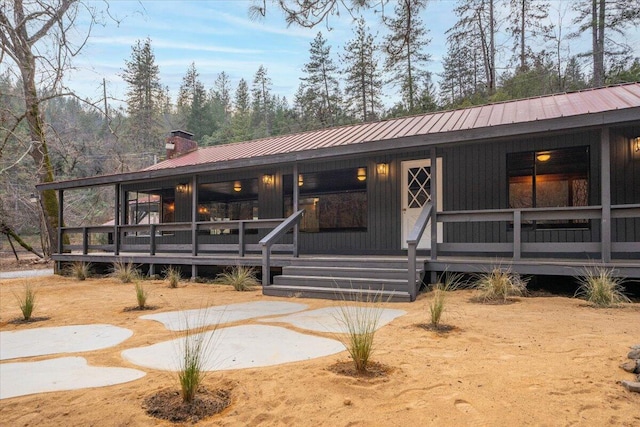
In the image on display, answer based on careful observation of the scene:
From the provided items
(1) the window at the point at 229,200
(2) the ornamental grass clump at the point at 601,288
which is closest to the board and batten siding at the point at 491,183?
(2) the ornamental grass clump at the point at 601,288

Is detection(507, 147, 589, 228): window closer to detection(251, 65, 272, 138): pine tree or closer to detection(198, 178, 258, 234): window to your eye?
detection(198, 178, 258, 234): window

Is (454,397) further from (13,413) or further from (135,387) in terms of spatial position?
(13,413)

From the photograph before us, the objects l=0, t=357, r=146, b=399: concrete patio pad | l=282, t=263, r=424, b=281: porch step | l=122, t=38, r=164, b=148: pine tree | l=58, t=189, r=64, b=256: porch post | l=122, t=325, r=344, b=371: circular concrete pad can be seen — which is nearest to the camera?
l=0, t=357, r=146, b=399: concrete patio pad

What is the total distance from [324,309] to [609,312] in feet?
10.8

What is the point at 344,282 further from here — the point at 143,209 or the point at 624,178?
the point at 143,209

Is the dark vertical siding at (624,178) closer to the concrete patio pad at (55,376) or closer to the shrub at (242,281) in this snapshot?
the shrub at (242,281)

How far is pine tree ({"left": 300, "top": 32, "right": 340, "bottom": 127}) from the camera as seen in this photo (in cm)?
2910

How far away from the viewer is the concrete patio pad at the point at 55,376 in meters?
2.70

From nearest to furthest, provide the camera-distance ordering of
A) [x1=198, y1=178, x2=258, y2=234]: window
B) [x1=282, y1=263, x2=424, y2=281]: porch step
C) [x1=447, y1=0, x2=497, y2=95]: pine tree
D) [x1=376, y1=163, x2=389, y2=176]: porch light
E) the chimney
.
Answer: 1. [x1=282, y1=263, x2=424, y2=281]: porch step
2. [x1=376, y1=163, x2=389, y2=176]: porch light
3. [x1=198, y1=178, x2=258, y2=234]: window
4. the chimney
5. [x1=447, y1=0, x2=497, y2=95]: pine tree

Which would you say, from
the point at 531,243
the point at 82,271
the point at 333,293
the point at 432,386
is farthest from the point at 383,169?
the point at 82,271

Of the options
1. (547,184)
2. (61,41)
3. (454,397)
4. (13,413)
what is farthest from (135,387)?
(547,184)

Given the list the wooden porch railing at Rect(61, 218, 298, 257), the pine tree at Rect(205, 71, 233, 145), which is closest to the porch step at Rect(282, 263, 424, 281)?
the wooden porch railing at Rect(61, 218, 298, 257)

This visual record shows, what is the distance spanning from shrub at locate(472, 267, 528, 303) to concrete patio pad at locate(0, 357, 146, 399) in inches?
175

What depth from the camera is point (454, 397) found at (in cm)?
232
